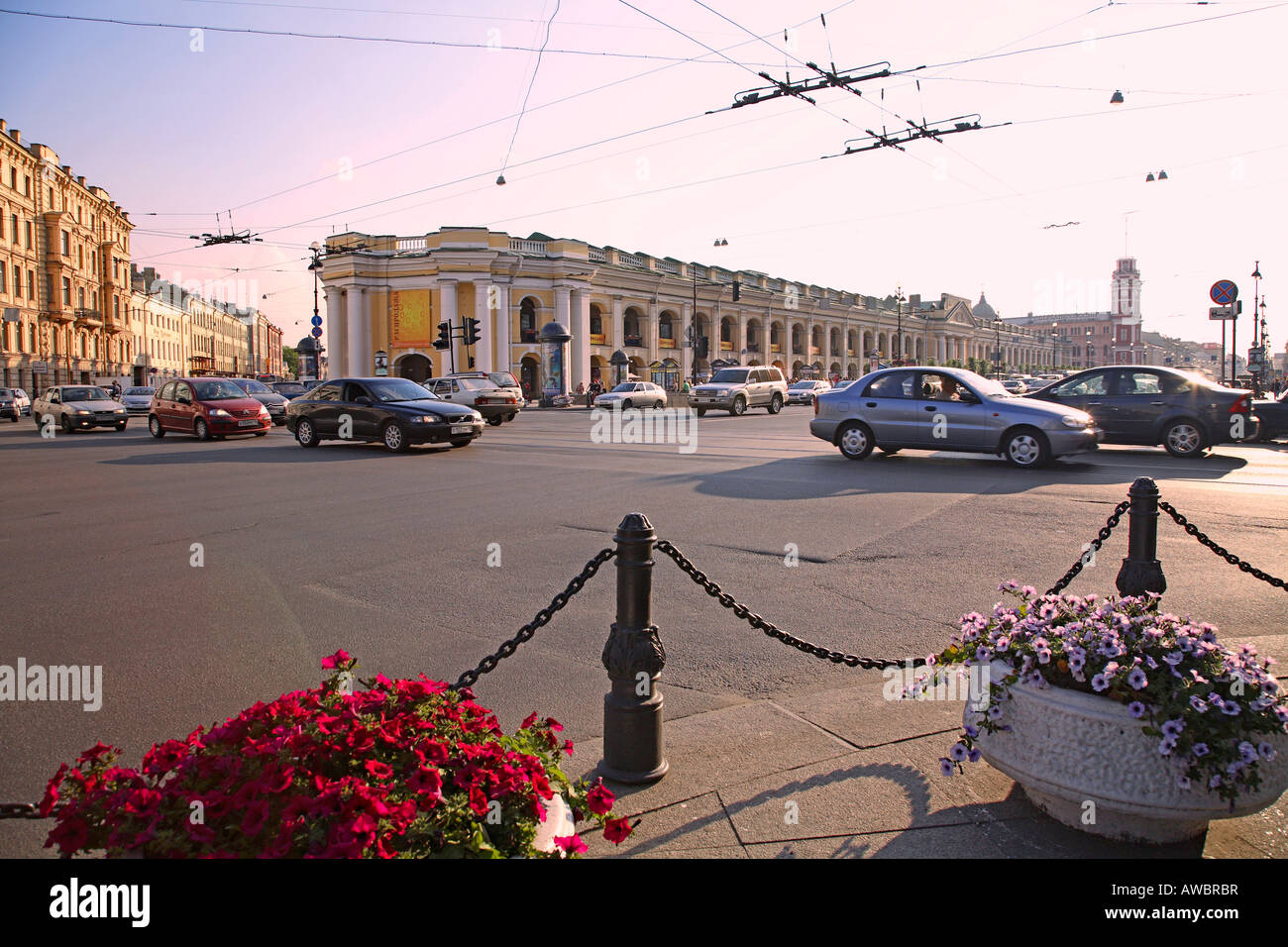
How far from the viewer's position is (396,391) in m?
18.6

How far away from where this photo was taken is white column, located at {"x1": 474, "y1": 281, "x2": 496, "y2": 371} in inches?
2084

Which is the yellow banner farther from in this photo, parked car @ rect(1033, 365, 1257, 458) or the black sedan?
parked car @ rect(1033, 365, 1257, 458)

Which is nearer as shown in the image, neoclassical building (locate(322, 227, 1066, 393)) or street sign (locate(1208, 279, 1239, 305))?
street sign (locate(1208, 279, 1239, 305))

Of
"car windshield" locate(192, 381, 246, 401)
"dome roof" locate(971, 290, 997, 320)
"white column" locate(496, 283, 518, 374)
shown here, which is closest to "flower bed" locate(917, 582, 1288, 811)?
"car windshield" locate(192, 381, 246, 401)

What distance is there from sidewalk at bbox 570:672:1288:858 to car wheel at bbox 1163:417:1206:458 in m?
13.1

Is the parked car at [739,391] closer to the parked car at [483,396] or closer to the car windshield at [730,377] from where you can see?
the car windshield at [730,377]

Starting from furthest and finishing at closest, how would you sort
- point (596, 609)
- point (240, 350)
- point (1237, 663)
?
point (240, 350) → point (596, 609) → point (1237, 663)

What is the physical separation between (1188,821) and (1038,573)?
395cm

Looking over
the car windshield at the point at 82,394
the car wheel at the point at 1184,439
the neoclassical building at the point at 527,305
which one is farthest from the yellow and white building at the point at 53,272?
the car wheel at the point at 1184,439

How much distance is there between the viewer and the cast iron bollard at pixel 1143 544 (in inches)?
178

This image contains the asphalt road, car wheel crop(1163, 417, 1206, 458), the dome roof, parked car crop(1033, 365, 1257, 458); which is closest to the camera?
the asphalt road
